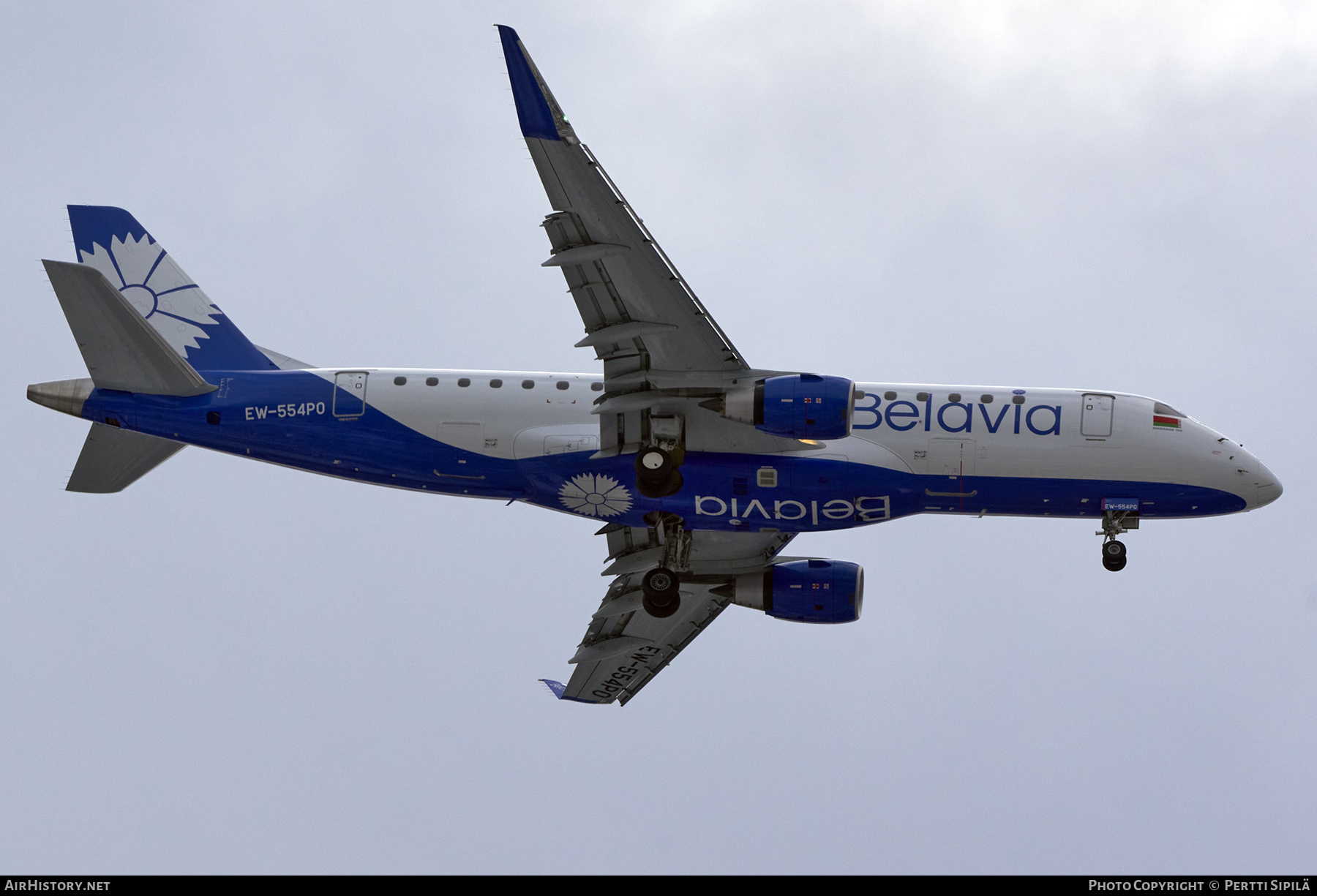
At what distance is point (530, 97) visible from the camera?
27.5 m

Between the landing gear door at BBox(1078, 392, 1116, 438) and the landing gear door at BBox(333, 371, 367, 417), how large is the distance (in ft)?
58.0

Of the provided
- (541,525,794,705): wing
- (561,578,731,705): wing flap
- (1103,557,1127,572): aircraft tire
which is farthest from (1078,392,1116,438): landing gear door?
(561,578,731,705): wing flap

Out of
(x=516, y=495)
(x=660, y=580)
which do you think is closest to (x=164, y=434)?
→ (x=516, y=495)

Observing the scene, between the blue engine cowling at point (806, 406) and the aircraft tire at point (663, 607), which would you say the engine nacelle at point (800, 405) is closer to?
the blue engine cowling at point (806, 406)

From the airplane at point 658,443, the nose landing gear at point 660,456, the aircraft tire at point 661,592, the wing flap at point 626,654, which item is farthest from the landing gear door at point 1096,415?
the wing flap at point 626,654

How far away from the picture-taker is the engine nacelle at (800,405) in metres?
32.6

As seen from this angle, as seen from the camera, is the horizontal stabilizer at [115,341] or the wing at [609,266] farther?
the horizontal stabilizer at [115,341]

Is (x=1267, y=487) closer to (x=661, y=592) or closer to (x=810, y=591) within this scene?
(x=810, y=591)

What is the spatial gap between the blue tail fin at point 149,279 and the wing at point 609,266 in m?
11.3

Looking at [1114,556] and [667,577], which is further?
[667,577]

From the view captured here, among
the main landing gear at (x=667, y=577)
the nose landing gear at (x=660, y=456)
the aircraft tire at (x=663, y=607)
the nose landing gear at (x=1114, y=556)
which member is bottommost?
the aircraft tire at (x=663, y=607)

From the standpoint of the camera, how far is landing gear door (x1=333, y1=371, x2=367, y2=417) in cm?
3578

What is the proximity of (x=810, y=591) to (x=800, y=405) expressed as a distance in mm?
8346

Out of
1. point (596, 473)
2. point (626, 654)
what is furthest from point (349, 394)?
point (626, 654)
